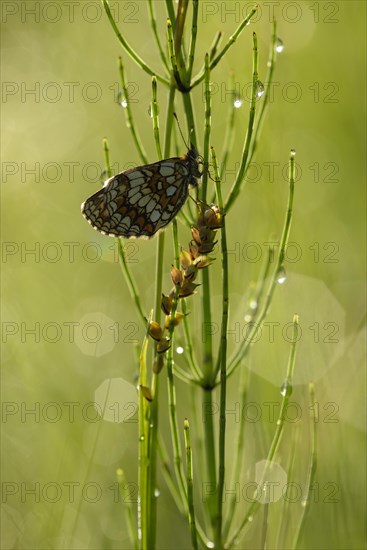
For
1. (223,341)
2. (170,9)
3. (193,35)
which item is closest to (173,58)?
(193,35)

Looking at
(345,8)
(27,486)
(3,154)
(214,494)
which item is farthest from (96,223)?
(3,154)

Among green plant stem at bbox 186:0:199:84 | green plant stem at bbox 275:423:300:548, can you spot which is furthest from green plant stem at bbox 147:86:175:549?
green plant stem at bbox 275:423:300:548

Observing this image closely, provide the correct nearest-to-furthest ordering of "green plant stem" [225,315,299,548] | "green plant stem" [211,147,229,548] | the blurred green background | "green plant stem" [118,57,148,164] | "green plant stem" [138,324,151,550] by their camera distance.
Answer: "green plant stem" [211,147,229,548] < "green plant stem" [138,324,151,550] < "green plant stem" [225,315,299,548] < "green plant stem" [118,57,148,164] < the blurred green background

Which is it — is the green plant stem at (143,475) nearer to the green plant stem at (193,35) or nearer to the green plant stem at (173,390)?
the green plant stem at (173,390)

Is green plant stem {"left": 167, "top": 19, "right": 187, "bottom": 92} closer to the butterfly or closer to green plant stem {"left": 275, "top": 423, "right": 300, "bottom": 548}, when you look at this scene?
the butterfly

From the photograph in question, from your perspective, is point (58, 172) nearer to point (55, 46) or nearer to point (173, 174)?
point (55, 46)

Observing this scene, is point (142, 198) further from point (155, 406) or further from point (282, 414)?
point (282, 414)
